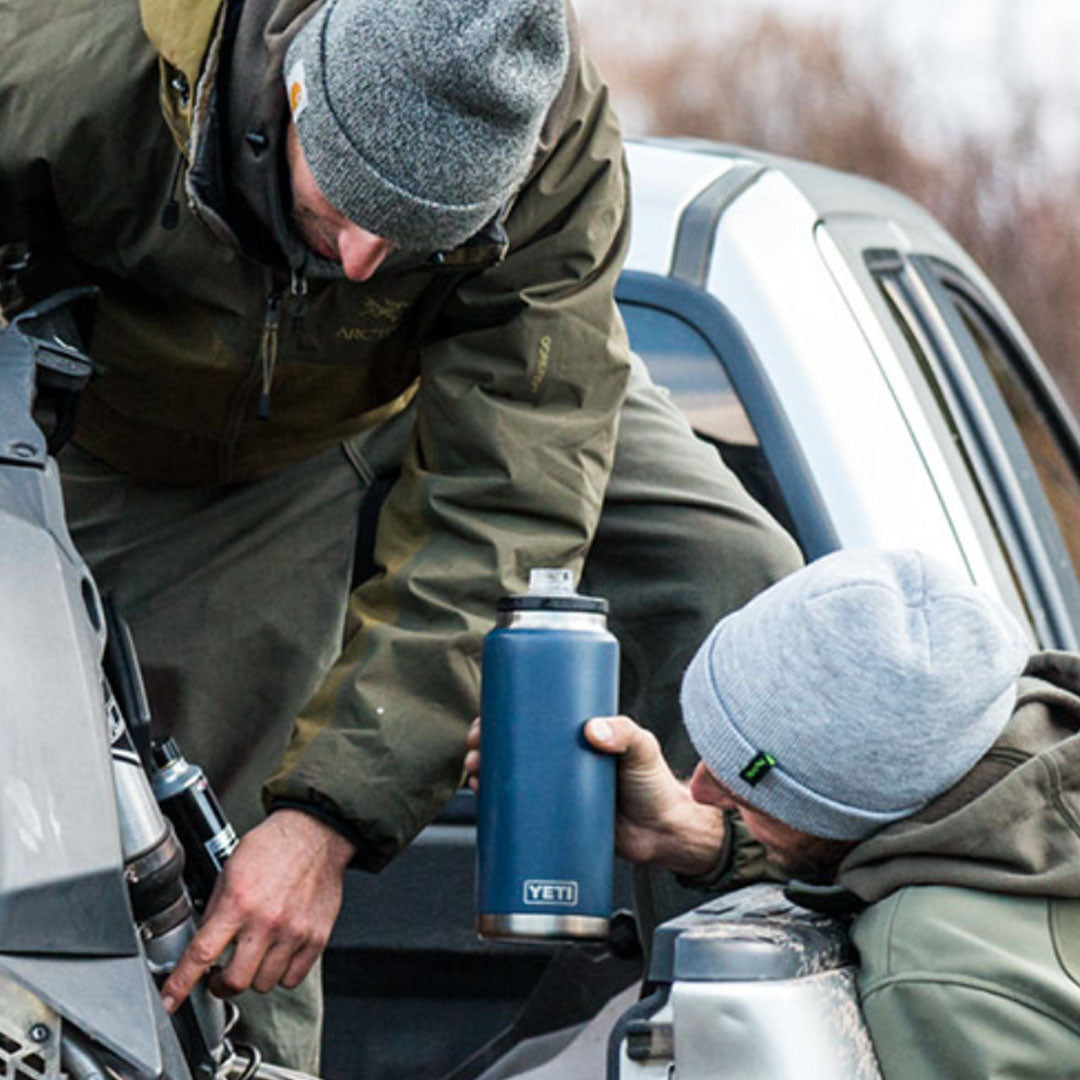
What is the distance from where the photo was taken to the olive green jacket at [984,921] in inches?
87.8

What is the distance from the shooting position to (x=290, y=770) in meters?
2.85

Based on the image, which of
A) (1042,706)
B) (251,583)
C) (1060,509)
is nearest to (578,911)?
(1042,706)

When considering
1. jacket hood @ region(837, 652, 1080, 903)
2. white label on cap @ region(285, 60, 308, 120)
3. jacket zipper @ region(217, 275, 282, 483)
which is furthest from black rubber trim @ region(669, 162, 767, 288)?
jacket hood @ region(837, 652, 1080, 903)

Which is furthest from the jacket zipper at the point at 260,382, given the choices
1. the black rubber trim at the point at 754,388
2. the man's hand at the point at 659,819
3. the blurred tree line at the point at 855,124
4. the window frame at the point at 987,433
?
the blurred tree line at the point at 855,124

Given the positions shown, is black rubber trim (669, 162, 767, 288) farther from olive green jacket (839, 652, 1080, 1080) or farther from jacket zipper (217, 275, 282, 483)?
olive green jacket (839, 652, 1080, 1080)

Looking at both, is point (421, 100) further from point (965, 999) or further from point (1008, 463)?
point (1008, 463)

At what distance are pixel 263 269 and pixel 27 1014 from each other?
1.31 m

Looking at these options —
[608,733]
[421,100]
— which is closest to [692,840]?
[608,733]

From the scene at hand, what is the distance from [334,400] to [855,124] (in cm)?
1675

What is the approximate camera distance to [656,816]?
2.87 m

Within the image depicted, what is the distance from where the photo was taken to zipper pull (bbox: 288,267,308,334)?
9.41ft

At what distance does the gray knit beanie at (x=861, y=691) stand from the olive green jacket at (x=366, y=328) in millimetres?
534

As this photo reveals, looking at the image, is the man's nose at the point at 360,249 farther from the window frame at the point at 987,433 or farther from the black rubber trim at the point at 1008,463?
the black rubber trim at the point at 1008,463

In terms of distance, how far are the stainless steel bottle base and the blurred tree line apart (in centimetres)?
1513
